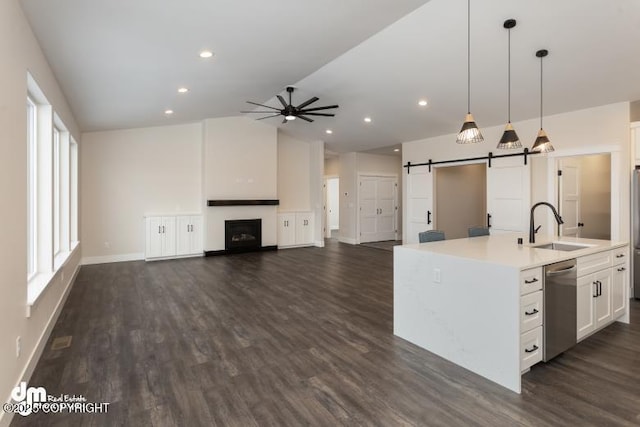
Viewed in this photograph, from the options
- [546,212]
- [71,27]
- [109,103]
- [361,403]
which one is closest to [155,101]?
[109,103]

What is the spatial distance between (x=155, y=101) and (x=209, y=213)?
10.4ft

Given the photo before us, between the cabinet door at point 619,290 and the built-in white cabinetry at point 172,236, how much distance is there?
759 centimetres

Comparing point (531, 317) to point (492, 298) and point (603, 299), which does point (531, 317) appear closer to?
point (492, 298)

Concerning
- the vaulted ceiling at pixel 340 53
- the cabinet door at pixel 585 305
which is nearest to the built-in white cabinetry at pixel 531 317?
the cabinet door at pixel 585 305

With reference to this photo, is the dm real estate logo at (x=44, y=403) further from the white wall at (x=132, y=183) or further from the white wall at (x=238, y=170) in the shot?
the white wall at (x=238, y=170)

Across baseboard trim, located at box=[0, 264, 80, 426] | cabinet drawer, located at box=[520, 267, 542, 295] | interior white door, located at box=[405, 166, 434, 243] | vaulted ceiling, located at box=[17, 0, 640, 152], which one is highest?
vaulted ceiling, located at box=[17, 0, 640, 152]

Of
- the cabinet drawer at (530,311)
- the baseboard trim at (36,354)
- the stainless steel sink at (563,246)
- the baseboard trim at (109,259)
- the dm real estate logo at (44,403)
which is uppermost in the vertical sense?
the stainless steel sink at (563,246)

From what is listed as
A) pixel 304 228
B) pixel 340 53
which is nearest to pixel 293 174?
pixel 304 228

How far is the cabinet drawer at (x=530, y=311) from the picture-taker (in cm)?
243

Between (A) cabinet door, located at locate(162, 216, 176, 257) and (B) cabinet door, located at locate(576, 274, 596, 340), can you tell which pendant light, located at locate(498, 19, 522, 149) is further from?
(A) cabinet door, located at locate(162, 216, 176, 257)

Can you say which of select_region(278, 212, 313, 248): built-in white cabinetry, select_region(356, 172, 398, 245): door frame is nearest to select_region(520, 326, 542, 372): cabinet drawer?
select_region(278, 212, 313, 248): built-in white cabinetry

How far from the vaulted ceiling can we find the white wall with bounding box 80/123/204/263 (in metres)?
1.05

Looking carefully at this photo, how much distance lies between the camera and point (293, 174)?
9.92m

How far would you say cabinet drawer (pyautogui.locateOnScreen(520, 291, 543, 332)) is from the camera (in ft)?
7.96
